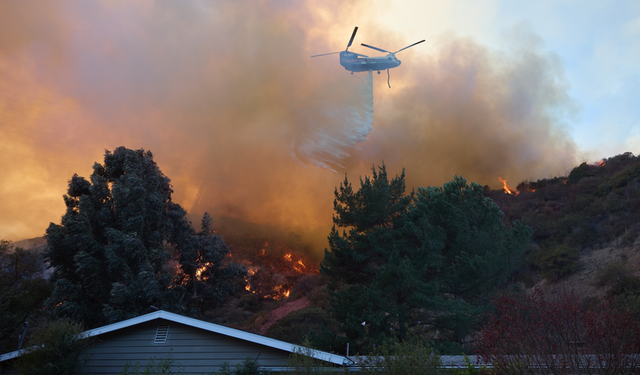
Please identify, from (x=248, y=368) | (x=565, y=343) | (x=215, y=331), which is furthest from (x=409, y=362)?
(x=215, y=331)

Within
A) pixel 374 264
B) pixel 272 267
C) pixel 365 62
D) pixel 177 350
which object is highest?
pixel 365 62

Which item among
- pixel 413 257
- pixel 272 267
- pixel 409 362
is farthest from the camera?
pixel 272 267

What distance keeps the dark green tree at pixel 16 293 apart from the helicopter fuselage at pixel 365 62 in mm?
32471

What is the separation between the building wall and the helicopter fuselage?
30.1 metres

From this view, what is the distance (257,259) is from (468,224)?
5957cm

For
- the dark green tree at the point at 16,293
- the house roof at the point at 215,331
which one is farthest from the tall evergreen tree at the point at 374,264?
the dark green tree at the point at 16,293

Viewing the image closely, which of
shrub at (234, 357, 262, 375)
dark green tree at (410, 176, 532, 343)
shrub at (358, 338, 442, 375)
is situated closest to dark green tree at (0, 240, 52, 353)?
shrub at (234, 357, 262, 375)

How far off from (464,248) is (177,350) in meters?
17.4

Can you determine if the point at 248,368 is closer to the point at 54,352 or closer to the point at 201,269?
the point at 54,352

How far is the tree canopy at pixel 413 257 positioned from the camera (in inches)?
736

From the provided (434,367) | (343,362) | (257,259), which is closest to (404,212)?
(343,362)

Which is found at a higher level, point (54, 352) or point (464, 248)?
point (464, 248)

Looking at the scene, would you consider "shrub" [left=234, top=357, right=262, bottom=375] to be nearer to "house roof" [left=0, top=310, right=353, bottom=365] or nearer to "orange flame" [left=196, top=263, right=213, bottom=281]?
"house roof" [left=0, top=310, right=353, bottom=365]

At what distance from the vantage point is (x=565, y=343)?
756cm
